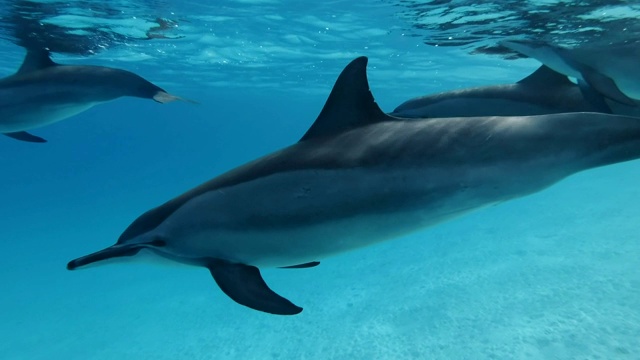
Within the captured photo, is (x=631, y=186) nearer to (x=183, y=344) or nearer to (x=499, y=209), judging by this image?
(x=499, y=209)

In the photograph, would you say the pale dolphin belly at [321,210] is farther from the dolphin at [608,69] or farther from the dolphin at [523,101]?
the dolphin at [608,69]

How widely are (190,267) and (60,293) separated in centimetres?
2095

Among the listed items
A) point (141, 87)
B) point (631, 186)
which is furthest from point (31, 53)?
point (631, 186)

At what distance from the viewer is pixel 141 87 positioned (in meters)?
8.44

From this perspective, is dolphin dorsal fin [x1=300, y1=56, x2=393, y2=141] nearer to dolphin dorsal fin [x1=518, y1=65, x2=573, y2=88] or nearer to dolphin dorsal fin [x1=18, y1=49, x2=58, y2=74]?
dolphin dorsal fin [x1=518, y1=65, x2=573, y2=88]

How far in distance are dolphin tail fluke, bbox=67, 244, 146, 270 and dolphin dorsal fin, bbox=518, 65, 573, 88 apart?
4.93 metres

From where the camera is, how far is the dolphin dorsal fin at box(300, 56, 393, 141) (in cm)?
437

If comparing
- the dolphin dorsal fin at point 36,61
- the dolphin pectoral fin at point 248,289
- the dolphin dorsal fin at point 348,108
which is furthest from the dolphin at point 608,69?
the dolphin dorsal fin at point 36,61

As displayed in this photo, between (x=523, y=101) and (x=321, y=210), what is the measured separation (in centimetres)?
328

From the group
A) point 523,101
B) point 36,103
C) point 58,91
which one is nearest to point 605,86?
point 523,101

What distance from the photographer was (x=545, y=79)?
6309 millimetres

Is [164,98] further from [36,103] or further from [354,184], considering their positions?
[354,184]

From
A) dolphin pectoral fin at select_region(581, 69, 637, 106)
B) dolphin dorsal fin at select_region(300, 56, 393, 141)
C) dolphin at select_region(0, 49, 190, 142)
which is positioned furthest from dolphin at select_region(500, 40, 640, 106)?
dolphin at select_region(0, 49, 190, 142)

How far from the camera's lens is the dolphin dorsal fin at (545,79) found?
20.4ft
